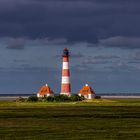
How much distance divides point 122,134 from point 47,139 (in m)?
5.52

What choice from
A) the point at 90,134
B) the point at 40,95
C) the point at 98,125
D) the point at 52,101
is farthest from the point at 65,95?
the point at 90,134

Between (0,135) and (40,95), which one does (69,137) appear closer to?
(0,135)

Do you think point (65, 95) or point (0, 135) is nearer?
point (0, 135)

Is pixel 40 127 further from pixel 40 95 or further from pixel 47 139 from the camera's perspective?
pixel 40 95

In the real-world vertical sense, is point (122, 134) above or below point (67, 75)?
below

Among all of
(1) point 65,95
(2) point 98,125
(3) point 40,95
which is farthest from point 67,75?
(2) point 98,125

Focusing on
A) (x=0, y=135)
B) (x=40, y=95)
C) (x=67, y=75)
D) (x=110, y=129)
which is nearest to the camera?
(x=0, y=135)

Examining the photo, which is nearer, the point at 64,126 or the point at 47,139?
the point at 47,139

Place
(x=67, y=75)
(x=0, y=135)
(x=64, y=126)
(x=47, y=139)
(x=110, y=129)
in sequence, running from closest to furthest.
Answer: (x=47, y=139)
(x=0, y=135)
(x=110, y=129)
(x=64, y=126)
(x=67, y=75)

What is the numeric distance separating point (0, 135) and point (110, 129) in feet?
27.4

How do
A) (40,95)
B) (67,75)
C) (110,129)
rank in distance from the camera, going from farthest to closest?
(40,95) < (67,75) < (110,129)

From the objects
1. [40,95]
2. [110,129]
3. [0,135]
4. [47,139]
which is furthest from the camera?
[40,95]

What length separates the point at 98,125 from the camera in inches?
1804

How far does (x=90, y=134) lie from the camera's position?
3819cm
